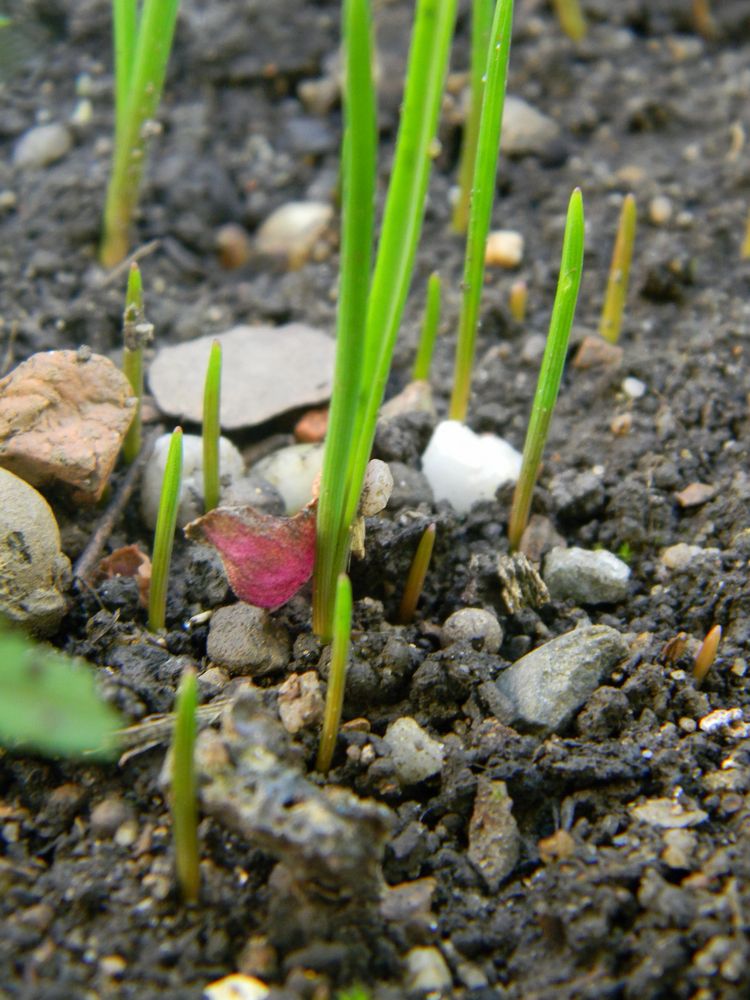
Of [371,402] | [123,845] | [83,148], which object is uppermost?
[371,402]

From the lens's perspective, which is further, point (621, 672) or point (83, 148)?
point (83, 148)

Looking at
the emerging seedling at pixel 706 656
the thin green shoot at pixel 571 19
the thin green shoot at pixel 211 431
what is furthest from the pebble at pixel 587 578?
the thin green shoot at pixel 571 19

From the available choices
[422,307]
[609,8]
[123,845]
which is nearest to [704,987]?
[123,845]

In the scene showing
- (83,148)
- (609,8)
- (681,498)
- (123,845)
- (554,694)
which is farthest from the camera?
(609,8)

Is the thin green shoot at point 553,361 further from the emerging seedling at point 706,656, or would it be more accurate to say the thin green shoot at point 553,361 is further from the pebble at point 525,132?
the pebble at point 525,132

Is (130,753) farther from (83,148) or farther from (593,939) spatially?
(83,148)

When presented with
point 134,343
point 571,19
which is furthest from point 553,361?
point 571,19

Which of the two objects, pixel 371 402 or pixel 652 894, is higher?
pixel 371 402
